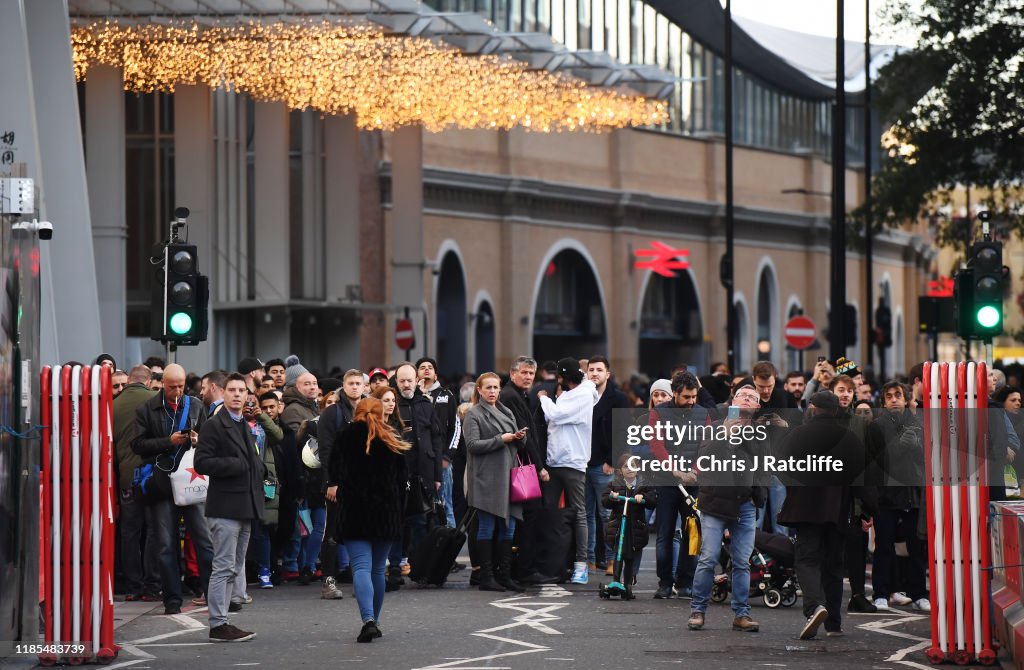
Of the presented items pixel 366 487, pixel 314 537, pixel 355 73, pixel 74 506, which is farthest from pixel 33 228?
pixel 355 73

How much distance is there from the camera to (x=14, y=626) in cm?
1240

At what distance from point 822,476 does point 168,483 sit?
4940mm

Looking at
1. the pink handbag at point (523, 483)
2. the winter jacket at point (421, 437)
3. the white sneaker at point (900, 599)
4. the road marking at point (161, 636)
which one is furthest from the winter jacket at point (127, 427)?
the white sneaker at point (900, 599)

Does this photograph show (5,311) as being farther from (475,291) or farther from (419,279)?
(475,291)

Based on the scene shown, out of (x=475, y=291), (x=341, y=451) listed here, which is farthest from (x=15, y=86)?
(x=475, y=291)

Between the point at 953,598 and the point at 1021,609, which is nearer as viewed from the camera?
the point at 1021,609

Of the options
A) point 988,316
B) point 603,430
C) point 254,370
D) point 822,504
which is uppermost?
point 988,316

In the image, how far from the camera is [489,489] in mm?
17016

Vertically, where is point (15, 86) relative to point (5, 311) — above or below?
above

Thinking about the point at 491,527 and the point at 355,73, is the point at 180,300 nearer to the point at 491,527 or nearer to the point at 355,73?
the point at 491,527

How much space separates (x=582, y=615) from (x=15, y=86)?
32.4ft

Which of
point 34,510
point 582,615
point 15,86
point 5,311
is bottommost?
point 582,615

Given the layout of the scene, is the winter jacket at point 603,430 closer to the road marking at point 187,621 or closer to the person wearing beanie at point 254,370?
the person wearing beanie at point 254,370

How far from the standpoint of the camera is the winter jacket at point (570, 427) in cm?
1759
